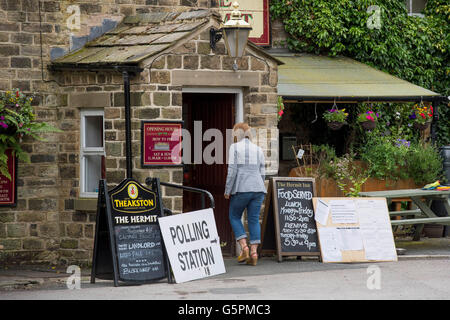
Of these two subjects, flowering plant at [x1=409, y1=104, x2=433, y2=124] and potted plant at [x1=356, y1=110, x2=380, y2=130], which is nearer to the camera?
potted plant at [x1=356, y1=110, x2=380, y2=130]

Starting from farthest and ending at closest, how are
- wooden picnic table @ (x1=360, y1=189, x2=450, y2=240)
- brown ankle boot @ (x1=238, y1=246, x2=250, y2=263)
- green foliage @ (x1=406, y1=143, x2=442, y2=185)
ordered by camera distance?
green foliage @ (x1=406, y1=143, x2=442, y2=185) → wooden picnic table @ (x1=360, y1=189, x2=450, y2=240) → brown ankle boot @ (x1=238, y1=246, x2=250, y2=263)

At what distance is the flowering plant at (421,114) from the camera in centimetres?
1631

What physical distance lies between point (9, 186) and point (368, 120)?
6557mm

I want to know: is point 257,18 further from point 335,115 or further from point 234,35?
point 234,35

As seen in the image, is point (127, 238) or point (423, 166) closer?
point (127, 238)

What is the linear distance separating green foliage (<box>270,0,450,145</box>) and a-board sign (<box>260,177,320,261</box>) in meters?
5.01

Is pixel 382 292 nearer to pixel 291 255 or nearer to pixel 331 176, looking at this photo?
pixel 291 255

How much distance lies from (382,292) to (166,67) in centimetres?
468

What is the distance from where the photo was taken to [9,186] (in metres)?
12.8

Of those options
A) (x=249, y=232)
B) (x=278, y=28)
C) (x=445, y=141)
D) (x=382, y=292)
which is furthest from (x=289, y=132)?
(x=382, y=292)

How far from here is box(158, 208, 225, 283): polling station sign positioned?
35.1ft

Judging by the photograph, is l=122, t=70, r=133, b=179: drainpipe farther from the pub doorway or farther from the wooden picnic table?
the wooden picnic table

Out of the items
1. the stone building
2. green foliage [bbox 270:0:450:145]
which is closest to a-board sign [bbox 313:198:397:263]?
the stone building

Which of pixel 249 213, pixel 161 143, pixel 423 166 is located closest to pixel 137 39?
pixel 161 143
